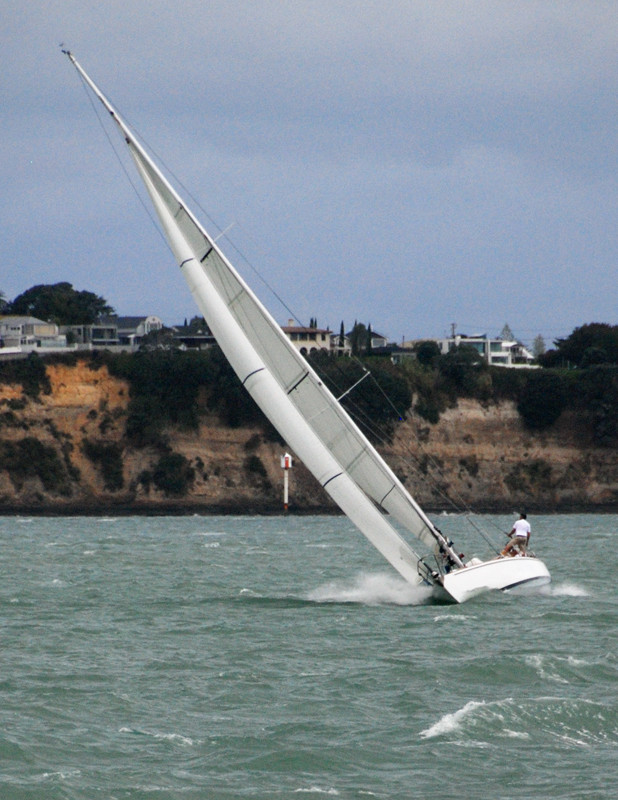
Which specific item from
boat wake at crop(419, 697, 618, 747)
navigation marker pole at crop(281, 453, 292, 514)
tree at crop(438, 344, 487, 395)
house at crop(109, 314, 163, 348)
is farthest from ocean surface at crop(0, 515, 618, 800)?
house at crop(109, 314, 163, 348)

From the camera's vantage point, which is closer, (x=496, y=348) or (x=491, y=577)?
(x=491, y=577)

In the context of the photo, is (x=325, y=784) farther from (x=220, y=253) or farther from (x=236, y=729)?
(x=220, y=253)

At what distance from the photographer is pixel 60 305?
119 metres

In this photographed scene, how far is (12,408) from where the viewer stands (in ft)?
275

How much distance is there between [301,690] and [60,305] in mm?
105028

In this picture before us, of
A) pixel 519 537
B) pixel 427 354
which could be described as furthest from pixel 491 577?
pixel 427 354

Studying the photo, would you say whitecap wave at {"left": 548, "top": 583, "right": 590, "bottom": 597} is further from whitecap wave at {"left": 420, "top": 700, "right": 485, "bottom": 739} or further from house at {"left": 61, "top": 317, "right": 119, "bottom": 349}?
house at {"left": 61, "top": 317, "right": 119, "bottom": 349}

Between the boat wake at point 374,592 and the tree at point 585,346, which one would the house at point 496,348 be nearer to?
the tree at point 585,346

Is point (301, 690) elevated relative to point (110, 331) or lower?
lower

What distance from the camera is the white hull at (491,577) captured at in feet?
79.7

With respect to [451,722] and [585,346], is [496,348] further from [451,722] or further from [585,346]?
[451,722]

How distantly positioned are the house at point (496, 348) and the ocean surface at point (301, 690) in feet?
296

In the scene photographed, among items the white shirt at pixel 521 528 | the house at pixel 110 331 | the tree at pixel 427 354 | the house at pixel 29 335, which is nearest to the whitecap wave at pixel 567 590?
the white shirt at pixel 521 528

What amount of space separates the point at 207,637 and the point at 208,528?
1503 inches
